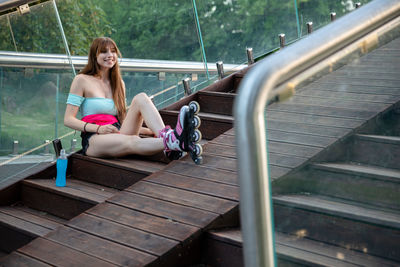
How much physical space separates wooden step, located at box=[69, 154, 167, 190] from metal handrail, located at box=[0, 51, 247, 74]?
86 cm

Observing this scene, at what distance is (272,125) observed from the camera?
1.46 meters

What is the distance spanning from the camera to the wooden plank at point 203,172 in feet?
10.7

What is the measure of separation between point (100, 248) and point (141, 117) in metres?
1.36

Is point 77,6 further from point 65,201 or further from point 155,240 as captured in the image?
point 155,240

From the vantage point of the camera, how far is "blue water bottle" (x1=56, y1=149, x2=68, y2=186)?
3.85 metres

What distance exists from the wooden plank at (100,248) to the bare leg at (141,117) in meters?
1.05

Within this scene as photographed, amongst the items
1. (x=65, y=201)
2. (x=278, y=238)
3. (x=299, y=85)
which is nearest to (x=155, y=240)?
(x=65, y=201)

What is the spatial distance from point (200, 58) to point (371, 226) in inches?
141

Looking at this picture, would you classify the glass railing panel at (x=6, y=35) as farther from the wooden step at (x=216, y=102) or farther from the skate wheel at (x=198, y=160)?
the skate wheel at (x=198, y=160)

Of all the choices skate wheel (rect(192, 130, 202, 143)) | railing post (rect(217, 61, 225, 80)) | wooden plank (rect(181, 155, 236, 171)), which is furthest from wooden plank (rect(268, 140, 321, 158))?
railing post (rect(217, 61, 225, 80))

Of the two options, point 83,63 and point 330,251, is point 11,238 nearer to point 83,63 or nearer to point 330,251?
point 83,63

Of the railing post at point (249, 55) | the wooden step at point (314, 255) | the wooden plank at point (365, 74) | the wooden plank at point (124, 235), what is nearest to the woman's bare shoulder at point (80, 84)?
the wooden plank at point (124, 235)

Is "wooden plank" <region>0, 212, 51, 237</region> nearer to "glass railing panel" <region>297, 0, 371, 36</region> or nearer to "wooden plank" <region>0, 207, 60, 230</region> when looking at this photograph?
"wooden plank" <region>0, 207, 60, 230</region>

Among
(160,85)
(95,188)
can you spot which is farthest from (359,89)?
(160,85)
